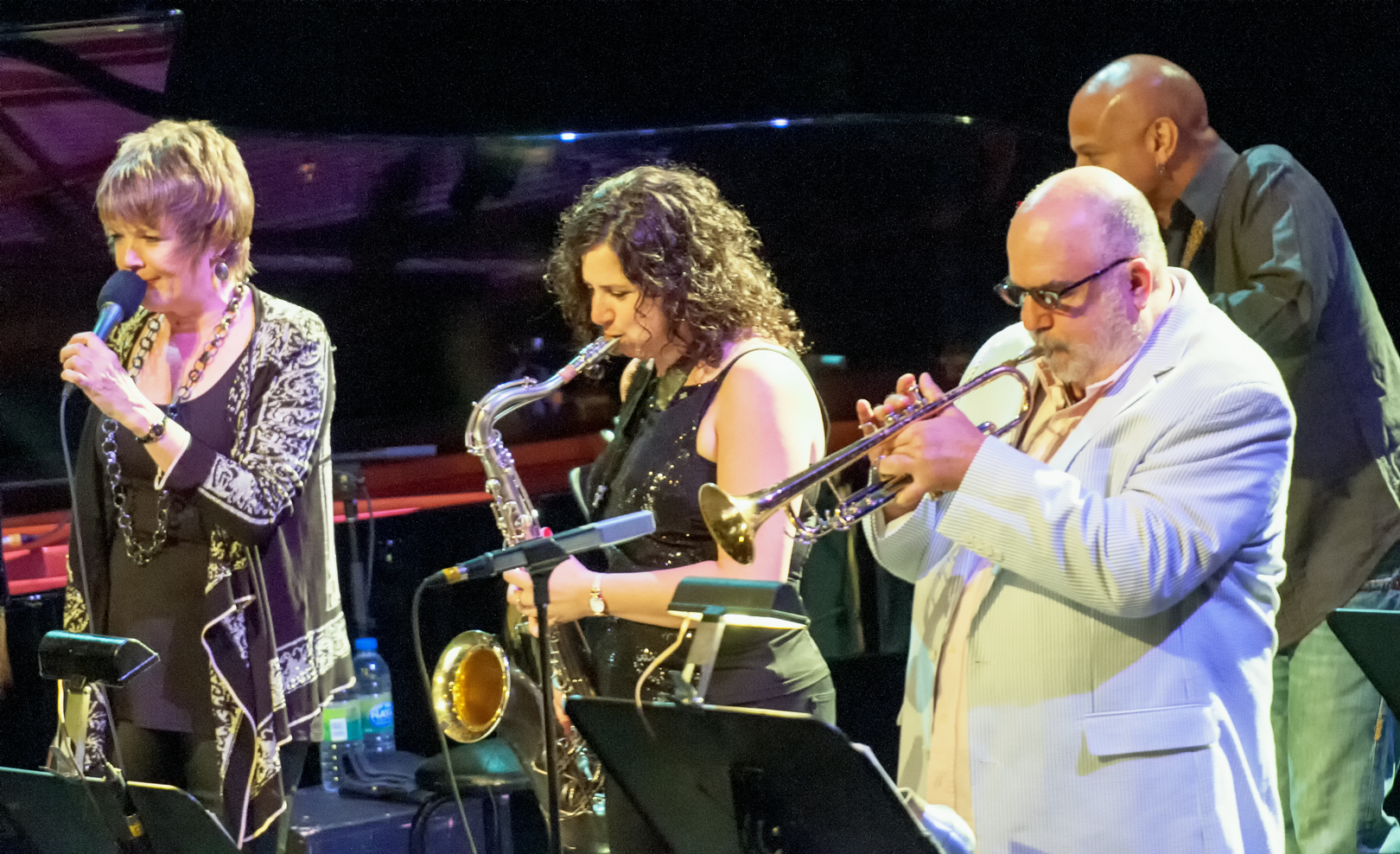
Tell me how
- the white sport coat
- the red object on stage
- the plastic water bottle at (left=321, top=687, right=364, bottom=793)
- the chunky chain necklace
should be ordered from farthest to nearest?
the plastic water bottle at (left=321, top=687, right=364, bottom=793)
the red object on stage
the chunky chain necklace
the white sport coat

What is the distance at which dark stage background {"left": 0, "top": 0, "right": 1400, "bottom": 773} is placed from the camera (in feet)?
14.5

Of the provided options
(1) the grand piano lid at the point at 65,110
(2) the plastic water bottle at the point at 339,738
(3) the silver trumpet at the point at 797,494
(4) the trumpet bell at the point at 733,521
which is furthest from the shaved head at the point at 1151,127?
(2) the plastic water bottle at the point at 339,738

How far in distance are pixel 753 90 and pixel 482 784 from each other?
259 cm

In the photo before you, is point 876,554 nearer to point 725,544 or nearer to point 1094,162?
point 725,544

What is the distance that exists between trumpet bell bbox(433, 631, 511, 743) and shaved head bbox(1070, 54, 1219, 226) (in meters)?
1.78

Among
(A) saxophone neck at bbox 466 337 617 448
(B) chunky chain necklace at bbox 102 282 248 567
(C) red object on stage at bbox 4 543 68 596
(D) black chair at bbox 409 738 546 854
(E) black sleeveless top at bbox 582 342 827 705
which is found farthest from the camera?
(D) black chair at bbox 409 738 546 854

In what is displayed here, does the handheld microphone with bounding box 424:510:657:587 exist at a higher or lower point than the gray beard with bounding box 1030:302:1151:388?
lower

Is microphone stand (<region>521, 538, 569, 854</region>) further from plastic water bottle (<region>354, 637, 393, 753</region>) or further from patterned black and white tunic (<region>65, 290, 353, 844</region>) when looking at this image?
plastic water bottle (<region>354, 637, 393, 753</region>)

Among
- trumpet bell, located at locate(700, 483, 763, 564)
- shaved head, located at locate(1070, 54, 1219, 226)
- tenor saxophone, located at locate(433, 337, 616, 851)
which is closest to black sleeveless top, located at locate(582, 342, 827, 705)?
tenor saxophone, located at locate(433, 337, 616, 851)

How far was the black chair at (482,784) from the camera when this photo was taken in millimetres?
3914

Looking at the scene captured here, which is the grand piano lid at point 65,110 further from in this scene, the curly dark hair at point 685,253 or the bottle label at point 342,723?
the curly dark hair at point 685,253

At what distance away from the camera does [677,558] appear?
2.65 meters

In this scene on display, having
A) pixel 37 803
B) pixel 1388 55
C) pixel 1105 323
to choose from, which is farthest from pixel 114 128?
pixel 1388 55

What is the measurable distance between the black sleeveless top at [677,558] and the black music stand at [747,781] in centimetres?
54
